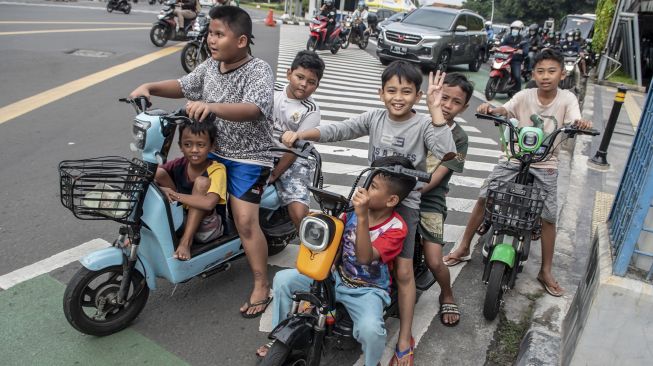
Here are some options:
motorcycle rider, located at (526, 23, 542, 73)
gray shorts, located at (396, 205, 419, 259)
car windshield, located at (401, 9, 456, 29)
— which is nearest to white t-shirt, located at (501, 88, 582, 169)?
gray shorts, located at (396, 205, 419, 259)

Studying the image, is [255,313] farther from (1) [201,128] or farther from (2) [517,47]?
(2) [517,47]

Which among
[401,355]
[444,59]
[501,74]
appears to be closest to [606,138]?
[501,74]

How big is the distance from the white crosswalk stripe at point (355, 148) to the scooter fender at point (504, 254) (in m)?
0.60

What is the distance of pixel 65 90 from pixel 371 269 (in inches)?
287

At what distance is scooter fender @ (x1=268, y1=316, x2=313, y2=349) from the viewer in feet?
7.57

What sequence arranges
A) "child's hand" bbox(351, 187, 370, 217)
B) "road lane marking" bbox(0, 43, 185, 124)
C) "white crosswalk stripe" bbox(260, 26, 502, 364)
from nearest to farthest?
"child's hand" bbox(351, 187, 370, 217), "white crosswalk stripe" bbox(260, 26, 502, 364), "road lane marking" bbox(0, 43, 185, 124)

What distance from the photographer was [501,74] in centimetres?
1130

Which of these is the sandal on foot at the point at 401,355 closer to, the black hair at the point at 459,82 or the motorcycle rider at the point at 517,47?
the black hair at the point at 459,82

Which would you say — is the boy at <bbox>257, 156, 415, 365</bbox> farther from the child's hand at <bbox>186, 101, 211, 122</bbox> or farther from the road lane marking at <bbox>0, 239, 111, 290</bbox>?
the road lane marking at <bbox>0, 239, 111, 290</bbox>

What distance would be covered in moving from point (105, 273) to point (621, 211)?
2.87m

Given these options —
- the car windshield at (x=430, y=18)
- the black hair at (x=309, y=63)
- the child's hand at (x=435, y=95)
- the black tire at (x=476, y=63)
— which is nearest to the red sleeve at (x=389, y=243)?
the child's hand at (x=435, y=95)

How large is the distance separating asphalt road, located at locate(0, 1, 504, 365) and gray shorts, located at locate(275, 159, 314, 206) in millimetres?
611

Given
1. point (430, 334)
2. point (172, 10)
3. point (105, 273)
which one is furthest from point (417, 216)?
Answer: point (172, 10)

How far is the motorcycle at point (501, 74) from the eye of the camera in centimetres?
1116
